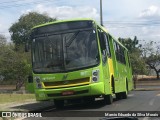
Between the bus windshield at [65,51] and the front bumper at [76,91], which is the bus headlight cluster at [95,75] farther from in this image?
the bus windshield at [65,51]

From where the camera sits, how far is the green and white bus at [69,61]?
16750 mm

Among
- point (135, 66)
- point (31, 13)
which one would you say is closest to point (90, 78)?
point (135, 66)

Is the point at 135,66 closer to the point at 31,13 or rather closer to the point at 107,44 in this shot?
the point at 31,13

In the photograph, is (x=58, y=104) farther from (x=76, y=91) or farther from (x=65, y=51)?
(x=65, y=51)

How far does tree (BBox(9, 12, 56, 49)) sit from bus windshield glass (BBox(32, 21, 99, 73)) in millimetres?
72493

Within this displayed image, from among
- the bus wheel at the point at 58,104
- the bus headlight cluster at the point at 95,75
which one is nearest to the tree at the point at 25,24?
the bus wheel at the point at 58,104

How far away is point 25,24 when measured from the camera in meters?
92.2

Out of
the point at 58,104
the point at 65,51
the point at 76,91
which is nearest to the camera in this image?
the point at 76,91

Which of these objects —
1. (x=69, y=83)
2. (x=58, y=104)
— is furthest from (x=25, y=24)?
(x=69, y=83)

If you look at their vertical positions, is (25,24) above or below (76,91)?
above

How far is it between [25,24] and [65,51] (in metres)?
76.3

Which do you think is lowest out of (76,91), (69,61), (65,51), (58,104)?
(58,104)

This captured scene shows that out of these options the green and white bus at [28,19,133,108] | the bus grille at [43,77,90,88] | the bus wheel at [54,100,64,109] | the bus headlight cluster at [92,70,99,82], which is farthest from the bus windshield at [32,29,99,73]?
the bus wheel at [54,100,64,109]

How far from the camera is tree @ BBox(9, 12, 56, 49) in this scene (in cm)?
9082
